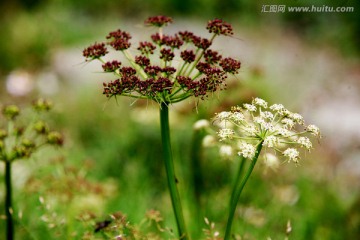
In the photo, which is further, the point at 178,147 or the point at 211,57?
the point at 178,147

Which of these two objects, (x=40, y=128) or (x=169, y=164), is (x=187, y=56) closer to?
(x=169, y=164)

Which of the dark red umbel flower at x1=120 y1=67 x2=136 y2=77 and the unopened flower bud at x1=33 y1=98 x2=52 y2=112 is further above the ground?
the dark red umbel flower at x1=120 y1=67 x2=136 y2=77

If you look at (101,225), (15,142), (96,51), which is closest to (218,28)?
(96,51)

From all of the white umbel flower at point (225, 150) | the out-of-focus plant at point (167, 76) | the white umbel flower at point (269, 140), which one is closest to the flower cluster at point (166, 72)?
the out-of-focus plant at point (167, 76)

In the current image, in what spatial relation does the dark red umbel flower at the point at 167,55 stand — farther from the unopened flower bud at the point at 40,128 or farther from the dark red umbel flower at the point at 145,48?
the unopened flower bud at the point at 40,128

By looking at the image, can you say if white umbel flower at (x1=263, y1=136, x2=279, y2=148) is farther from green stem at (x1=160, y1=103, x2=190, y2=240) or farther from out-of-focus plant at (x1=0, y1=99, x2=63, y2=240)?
out-of-focus plant at (x1=0, y1=99, x2=63, y2=240)

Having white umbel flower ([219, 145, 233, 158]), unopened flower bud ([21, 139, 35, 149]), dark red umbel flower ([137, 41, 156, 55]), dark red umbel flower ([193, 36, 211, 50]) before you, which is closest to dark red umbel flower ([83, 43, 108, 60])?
dark red umbel flower ([137, 41, 156, 55])

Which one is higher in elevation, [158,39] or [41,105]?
[158,39]

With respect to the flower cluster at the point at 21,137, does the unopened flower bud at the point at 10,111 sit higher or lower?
higher

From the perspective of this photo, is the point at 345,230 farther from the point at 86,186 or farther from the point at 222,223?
the point at 86,186
